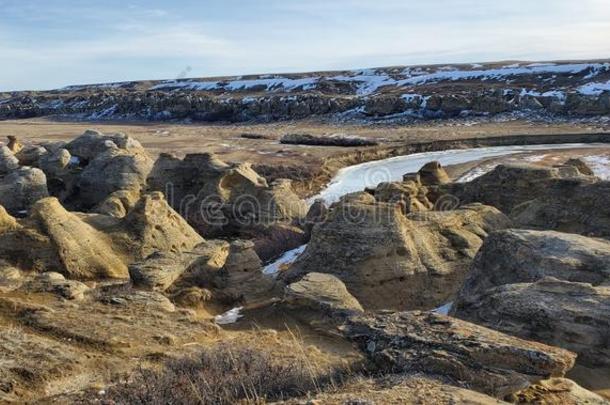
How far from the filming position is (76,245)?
1334cm

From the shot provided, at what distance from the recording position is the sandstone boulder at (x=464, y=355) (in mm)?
5336

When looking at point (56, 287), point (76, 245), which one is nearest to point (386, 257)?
point (56, 287)

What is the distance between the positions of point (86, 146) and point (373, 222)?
18.8 metres

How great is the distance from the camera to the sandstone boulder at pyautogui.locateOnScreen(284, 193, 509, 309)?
1106cm

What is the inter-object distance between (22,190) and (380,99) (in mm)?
49247

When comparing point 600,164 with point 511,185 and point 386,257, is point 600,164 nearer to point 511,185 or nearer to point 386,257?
point 511,185

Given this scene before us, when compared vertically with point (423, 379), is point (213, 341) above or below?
below

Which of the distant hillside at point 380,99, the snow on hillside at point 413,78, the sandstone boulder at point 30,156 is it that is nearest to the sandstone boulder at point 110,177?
the sandstone boulder at point 30,156

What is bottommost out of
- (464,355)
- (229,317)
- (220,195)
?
(229,317)

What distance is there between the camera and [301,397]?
5246mm

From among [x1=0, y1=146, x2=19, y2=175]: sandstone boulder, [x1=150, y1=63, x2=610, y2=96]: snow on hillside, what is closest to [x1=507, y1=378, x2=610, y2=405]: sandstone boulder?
[x1=0, y1=146, x2=19, y2=175]: sandstone boulder

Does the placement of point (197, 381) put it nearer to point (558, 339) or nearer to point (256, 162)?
point (558, 339)

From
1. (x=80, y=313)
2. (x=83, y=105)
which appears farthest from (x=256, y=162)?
(x=83, y=105)

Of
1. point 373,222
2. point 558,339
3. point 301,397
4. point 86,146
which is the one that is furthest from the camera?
point 86,146
